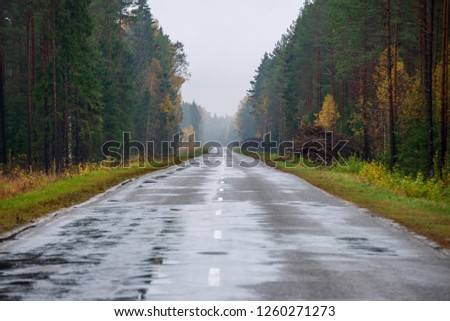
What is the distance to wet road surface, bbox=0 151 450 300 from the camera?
1073cm

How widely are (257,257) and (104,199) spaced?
15.4 metres

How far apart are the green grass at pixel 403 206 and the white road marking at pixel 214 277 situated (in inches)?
209

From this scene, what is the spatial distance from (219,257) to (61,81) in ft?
166

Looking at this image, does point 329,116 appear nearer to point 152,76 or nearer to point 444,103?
point 444,103

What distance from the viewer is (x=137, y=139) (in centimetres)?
11419

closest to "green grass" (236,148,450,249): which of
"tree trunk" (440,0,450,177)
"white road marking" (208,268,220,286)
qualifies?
"tree trunk" (440,0,450,177)

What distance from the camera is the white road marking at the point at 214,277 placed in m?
11.2

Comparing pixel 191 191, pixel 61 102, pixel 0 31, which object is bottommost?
pixel 191 191

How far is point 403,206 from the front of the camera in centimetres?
2475

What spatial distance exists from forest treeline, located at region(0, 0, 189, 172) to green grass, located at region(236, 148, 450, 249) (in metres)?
20.9

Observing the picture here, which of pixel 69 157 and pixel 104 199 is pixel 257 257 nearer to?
pixel 104 199

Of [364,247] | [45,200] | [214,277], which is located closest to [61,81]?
[45,200]

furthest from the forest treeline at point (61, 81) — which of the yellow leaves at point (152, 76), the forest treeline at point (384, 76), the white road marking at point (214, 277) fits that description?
the white road marking at point (214, 277)
